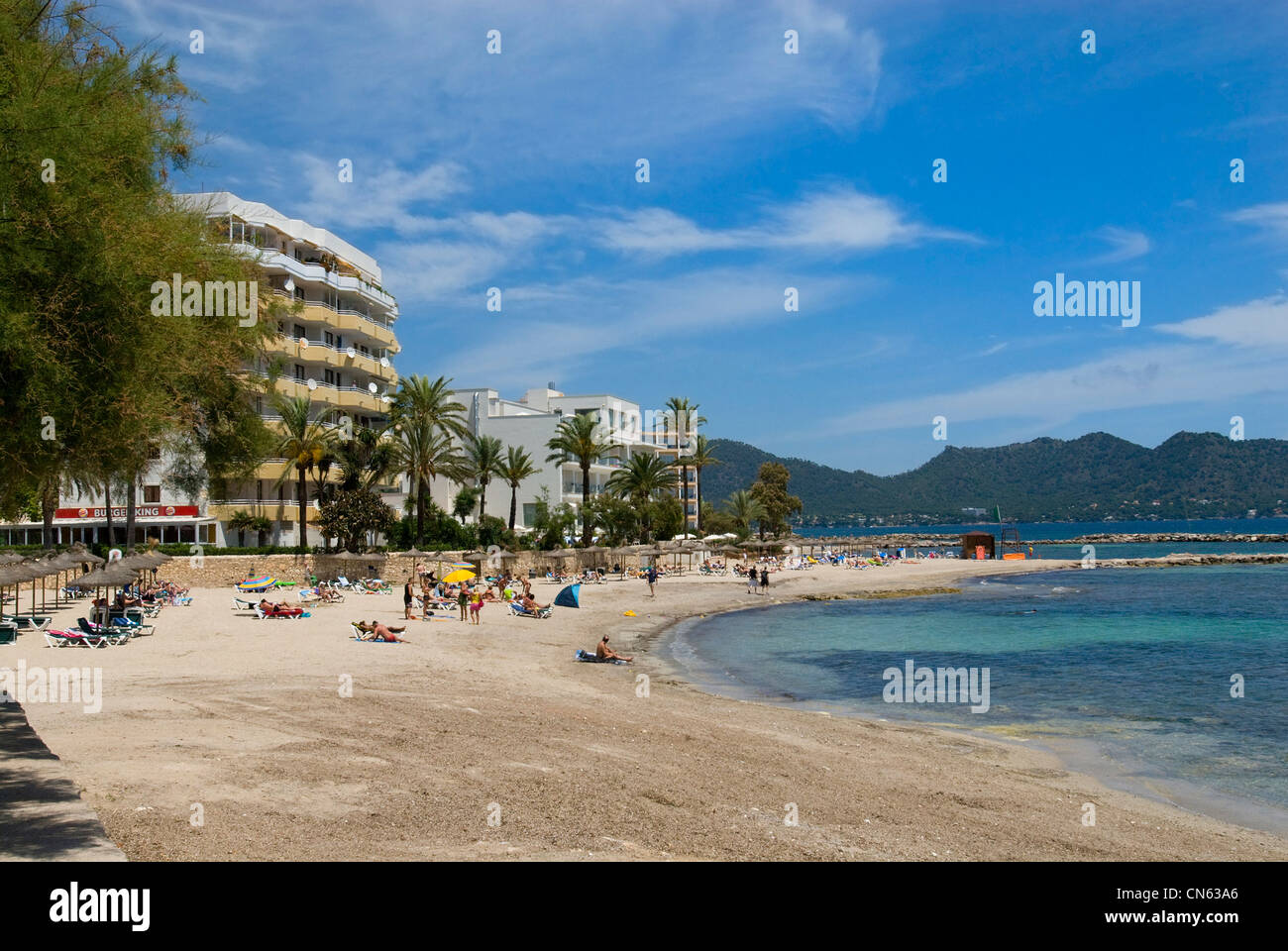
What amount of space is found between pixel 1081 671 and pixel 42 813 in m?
25.5

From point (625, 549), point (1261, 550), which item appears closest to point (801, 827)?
point (625, 549)

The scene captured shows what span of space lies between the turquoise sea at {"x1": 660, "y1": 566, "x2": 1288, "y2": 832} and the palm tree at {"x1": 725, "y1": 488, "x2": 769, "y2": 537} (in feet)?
133

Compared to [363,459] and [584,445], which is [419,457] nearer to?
[363,459]

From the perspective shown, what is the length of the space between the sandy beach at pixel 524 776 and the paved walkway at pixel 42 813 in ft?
0.69

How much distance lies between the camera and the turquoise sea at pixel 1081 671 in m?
15.1

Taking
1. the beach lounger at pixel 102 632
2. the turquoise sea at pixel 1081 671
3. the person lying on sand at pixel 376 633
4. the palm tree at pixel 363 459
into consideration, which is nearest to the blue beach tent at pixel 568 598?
the turquoise sea at pixel 1081 671

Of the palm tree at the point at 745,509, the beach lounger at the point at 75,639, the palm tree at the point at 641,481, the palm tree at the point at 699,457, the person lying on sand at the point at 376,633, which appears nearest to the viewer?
the beach lounger at the point at 75,639

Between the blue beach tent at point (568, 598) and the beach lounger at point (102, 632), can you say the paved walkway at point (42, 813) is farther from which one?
the blue beach tent at point (568, 598)

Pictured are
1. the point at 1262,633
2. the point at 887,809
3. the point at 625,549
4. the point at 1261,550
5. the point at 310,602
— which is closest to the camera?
the point at 887,809

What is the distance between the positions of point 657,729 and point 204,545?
3380 cm

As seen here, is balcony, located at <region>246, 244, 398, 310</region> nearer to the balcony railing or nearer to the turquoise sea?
the balcony railing

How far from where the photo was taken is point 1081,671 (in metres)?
25.9

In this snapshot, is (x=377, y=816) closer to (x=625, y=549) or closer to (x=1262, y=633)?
(x=1262, y=633)
